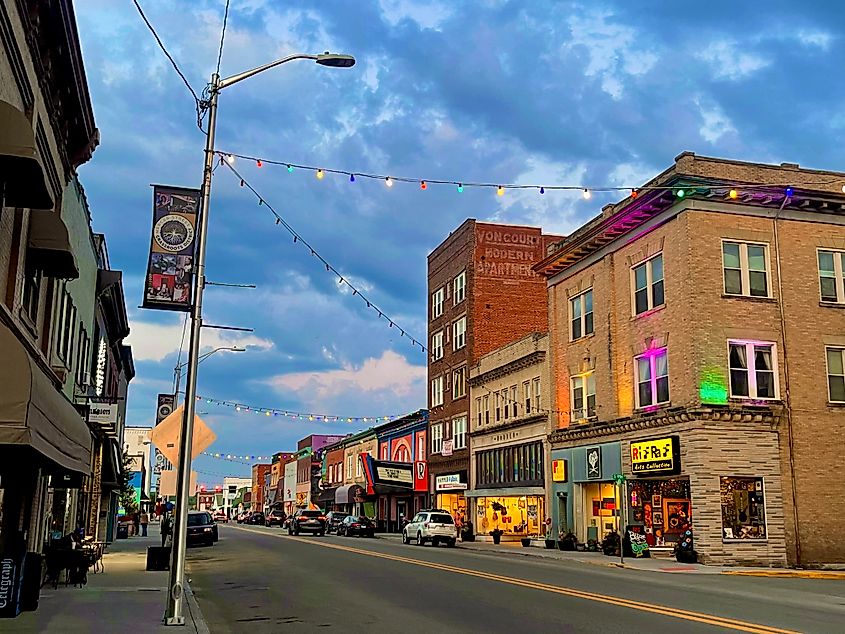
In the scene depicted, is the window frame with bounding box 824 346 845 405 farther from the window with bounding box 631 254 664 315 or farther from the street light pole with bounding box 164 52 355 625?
the street light pole with bounding box 164 52 355 625

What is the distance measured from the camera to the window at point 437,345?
59875 mm

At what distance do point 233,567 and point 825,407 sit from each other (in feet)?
66.3

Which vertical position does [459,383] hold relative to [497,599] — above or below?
above

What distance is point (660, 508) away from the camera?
3225 centimetres

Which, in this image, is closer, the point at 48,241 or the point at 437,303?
the point at 48,241

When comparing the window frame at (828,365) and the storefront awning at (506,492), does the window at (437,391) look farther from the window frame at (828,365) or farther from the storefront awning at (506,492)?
the window frame at (828,365)

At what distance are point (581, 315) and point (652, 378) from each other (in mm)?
6824

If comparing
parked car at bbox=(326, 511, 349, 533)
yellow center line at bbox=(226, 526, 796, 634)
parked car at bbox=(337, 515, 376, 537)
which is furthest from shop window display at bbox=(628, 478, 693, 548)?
parked car at bbox=(326, 511, 349, 533)

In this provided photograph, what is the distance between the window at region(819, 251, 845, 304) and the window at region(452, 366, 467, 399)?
1029 inches

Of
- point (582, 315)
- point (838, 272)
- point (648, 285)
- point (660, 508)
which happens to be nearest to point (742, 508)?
point (660, 508)

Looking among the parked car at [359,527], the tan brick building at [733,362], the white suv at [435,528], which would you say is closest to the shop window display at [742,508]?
the tan brick building at [733,362]

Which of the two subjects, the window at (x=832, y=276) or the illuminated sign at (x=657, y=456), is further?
the window at (x=832, y=276)

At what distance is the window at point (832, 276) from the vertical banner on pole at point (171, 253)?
954 inches

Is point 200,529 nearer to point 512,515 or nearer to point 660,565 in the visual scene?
point 512,515
